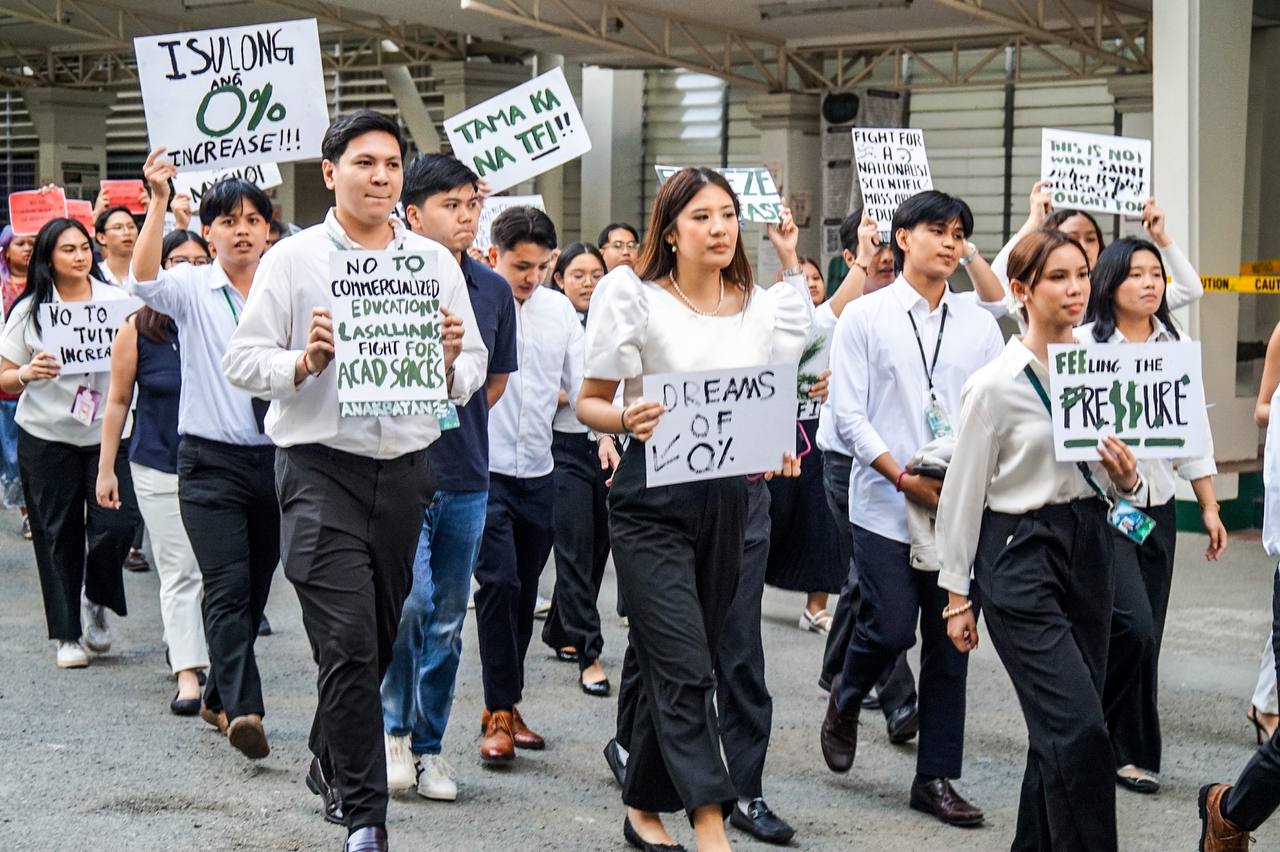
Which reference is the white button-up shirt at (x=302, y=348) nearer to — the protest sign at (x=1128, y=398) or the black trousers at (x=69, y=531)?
the protest sign at (x=1128, y=398)

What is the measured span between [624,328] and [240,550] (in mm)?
2144

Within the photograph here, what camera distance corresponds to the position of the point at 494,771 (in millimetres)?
6621

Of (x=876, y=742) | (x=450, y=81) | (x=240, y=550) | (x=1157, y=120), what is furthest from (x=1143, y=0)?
(x=240, y=550)

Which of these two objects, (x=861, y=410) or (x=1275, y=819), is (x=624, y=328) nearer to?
(x=861, y=410)

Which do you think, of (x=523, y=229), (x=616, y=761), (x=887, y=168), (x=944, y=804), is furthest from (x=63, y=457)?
(x=944, y=804)

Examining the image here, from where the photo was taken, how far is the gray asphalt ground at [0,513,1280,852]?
5.80 metres

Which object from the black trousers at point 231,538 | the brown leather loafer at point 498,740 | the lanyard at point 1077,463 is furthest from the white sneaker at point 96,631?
the lanyard at point 1077,463

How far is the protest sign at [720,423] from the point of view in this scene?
5.03 metres

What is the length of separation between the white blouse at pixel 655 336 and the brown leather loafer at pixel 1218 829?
1.71 meters

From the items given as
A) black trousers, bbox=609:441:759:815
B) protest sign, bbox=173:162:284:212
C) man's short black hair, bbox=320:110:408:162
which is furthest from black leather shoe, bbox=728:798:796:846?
protest sign, bbox=173:162:284:212

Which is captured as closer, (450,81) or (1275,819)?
(1275,819)

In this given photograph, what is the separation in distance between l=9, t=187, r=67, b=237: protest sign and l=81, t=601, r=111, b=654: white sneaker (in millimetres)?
3790

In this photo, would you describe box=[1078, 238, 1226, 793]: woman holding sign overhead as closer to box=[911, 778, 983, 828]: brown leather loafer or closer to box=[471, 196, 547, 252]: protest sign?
box=[911, 778, 983, 828]: brown leather loafer

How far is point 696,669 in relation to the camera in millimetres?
5086
